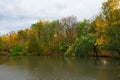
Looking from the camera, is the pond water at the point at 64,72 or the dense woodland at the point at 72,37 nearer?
the pond water at the point at 64,72

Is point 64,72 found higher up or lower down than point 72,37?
lower down

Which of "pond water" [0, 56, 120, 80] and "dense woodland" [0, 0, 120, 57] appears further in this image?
"dense woodland" [0, 0, 120, 57]

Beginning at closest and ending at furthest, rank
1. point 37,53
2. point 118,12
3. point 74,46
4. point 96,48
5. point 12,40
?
point 118,12, point 96,48, point 74,46, point 37,53, point 12,40

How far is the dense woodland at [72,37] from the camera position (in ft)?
125

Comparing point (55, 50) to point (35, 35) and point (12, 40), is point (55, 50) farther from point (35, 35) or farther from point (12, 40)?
point (12, 40)

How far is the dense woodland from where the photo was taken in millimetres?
38062

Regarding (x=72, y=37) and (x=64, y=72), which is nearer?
(x=64, y=72)

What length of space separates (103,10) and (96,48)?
12.2m

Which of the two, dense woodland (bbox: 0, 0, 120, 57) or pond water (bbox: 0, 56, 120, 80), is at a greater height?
dense woodland (bbox: 0, 0, 120, 57)

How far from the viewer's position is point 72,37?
70688 millimetres

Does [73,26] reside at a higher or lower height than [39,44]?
higher

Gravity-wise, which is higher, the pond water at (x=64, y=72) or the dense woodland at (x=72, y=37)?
the dense woodland at (x=72, y=37)

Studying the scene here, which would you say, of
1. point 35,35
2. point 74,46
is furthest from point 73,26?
point 74,46

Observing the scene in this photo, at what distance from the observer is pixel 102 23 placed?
39.3 m
